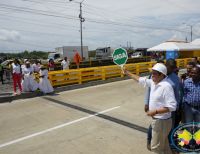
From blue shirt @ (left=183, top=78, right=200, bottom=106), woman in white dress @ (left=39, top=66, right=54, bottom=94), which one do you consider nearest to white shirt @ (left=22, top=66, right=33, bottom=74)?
woman in white dress @ (left=39, top=66, right=54, bottom=94)

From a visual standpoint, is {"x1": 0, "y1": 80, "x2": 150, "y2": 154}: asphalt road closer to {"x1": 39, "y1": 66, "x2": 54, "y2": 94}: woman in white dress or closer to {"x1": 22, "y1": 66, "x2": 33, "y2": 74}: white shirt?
{"x1": 39, "y1": 66, "x2": 54, "y2": 94}: woman in white dress

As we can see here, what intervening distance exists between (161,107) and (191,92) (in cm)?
134

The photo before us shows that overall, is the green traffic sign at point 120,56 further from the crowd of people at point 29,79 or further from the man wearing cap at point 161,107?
the crowd of people at point 29,79

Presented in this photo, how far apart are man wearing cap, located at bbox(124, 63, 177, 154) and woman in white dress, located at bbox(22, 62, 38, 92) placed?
33.1 ft

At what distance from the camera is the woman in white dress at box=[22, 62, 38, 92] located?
1343 centimetres

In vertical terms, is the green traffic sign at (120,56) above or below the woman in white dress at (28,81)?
above

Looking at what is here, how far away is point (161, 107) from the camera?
3.93 meters

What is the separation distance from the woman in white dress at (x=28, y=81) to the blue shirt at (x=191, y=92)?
31.1 ft

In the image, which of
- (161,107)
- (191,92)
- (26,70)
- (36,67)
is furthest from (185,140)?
(36,67)

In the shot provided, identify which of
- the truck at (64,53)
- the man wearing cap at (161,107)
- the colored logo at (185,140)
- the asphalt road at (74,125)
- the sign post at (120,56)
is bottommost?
the asphalt road at (74,125)

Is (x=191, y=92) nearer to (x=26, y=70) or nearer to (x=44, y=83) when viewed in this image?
(x=44, y=83)

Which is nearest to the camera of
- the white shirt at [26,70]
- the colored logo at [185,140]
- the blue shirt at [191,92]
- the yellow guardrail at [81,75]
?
the colored logo at [185,140]

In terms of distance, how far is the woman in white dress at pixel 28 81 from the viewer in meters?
13.4

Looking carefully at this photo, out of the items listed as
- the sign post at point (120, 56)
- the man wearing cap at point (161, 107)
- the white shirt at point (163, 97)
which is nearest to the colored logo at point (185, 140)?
the man wearing cap at point (161, 107)
